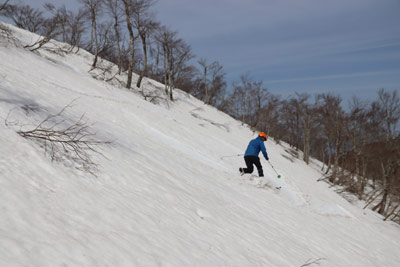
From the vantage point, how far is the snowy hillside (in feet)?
9.13

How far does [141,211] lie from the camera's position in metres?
4.14

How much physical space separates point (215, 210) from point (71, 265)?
12.1 feet

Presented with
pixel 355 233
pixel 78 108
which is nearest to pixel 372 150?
pixel 355 233

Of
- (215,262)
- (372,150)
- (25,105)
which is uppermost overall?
(372,150)

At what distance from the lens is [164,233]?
376cm

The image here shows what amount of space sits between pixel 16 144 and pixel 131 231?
8.47 ft

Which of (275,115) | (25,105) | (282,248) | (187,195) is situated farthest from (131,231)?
(275,115)

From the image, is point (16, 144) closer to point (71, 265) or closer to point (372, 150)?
point (71, 265)

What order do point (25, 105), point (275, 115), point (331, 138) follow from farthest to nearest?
point (275, 115) → point (331, 138) → point (25, 105)

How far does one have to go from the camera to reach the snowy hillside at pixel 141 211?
9.13 ft

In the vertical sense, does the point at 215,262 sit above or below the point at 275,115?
below

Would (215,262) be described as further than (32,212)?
Yes

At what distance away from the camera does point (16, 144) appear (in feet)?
13.6

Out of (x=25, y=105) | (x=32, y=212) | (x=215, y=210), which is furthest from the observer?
(x=25, y=105)
